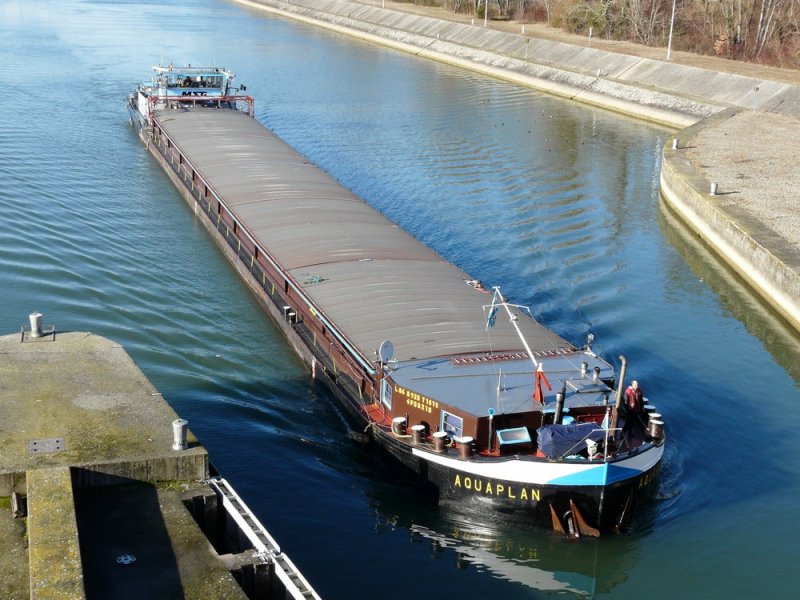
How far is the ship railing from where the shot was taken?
54.3 metres

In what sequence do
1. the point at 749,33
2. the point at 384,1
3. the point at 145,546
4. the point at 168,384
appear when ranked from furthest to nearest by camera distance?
the point at 384,1
the point at 749,33
the point at 168,384
the point at 145,546

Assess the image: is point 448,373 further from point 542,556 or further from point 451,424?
point 542,556

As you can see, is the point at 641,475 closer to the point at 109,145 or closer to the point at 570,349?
the point at 570,349

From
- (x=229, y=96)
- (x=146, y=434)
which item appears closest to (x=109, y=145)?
(x=229, y=96)

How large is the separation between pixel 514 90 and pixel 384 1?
51534 mm

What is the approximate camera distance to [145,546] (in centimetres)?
1598

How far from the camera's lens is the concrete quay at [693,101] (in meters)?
39.2

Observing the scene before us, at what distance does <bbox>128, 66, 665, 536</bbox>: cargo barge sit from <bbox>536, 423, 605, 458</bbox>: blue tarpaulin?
0.02 m

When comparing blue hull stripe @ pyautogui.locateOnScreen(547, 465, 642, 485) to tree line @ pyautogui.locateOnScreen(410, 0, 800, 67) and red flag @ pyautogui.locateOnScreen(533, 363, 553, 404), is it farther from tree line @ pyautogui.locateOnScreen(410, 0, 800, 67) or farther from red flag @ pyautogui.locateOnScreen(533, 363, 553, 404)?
tree line @ pyautogui.locateOnScreen(410, 0, 800, 67)

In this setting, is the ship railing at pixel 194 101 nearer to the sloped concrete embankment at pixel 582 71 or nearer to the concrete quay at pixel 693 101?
the concrete quay at pixel 693 101

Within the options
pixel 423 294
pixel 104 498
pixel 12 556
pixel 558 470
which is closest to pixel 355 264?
pixel 423 294

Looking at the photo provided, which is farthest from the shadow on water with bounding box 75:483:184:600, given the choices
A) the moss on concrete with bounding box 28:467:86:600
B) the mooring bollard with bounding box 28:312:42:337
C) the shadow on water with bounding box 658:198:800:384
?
the shadow on water with bounding box 658:198:800:384

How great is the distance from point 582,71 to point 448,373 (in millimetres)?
64849

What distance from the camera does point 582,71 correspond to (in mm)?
82375
